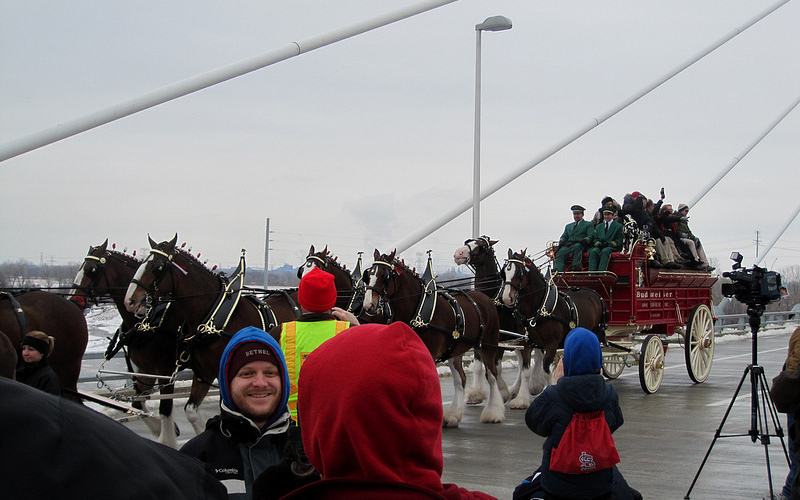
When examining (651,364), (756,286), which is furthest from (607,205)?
(756,286)

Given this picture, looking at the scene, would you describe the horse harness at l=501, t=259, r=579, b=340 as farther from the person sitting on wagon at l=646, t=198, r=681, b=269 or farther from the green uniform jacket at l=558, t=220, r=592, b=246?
the person sitting on wagon at l=646, t=198, r=681, b=269

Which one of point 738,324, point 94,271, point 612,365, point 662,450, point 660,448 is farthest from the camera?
point 738,324

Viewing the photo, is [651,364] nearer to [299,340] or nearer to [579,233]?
[579,233]

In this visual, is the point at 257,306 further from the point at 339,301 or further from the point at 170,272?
the point at 339,301

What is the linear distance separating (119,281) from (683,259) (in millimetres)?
12440

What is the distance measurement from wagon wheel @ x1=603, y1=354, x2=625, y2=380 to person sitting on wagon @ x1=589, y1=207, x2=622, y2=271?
6.03 ft

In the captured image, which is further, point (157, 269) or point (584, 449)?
point (157, 269)

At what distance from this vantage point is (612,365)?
17.9 metres

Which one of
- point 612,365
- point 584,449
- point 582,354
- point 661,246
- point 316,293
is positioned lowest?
point 612,365

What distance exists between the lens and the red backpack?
15.0ft

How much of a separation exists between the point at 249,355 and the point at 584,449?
6.76 ft

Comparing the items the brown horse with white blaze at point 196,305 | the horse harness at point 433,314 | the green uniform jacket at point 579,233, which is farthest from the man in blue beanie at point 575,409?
the green uniform jacket at point 579,233

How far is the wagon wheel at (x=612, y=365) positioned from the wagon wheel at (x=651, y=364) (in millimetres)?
832

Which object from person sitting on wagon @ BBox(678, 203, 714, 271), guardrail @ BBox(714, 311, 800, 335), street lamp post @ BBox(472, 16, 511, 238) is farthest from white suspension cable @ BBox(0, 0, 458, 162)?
guardrail @ BBox(714, 311, 800, 335)
